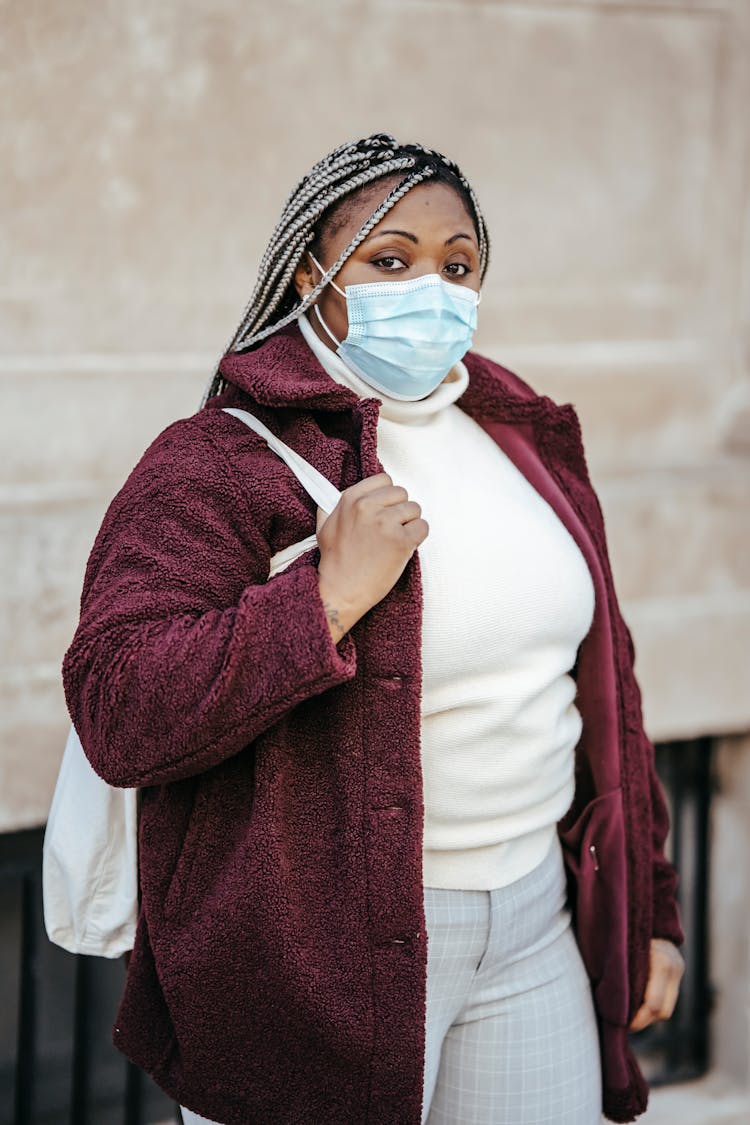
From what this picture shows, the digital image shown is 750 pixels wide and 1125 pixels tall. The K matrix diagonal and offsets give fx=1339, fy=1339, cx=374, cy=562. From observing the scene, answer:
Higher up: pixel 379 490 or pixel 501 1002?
pixel 379 490

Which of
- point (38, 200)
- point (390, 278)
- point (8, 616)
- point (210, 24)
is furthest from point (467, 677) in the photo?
point (210, 24)

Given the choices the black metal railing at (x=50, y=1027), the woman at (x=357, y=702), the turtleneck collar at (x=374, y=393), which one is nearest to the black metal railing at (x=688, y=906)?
the black metal railing at (x=50, y=1027)

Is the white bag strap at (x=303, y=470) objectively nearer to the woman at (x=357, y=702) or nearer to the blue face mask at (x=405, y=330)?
the woman at (x=357, y=702)


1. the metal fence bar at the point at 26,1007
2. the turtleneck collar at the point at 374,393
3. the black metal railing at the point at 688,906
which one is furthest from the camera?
the black metal railing at the point at 688,906

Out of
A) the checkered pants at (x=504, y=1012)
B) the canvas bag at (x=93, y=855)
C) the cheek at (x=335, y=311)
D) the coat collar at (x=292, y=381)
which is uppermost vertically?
the cheek at (x=335, y=311)

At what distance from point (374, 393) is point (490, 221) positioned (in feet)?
5.03

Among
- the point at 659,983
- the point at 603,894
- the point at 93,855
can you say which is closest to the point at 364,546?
the point at 93,855

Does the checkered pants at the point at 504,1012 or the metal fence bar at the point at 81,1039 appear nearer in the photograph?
the checkered pants at the point at 504,1012

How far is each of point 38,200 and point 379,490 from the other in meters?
1.50

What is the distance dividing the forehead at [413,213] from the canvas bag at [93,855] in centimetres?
88

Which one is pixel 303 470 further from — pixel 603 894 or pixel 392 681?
pixel 603 894

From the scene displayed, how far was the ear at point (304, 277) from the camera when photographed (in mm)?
2053

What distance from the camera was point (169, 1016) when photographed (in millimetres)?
1999

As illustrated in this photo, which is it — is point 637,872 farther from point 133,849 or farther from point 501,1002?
point 133,849
